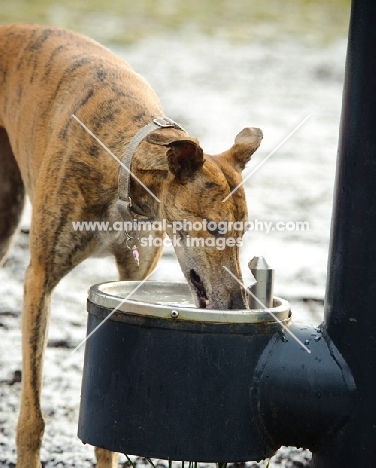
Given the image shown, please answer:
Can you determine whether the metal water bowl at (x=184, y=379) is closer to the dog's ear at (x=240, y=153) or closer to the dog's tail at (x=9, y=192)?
the dog's ear at (x=240, y=153)

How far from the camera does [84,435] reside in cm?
283

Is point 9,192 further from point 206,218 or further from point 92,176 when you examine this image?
point 206,218

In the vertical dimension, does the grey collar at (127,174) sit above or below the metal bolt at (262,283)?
above

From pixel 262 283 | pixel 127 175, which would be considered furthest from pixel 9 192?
pixel 262 283

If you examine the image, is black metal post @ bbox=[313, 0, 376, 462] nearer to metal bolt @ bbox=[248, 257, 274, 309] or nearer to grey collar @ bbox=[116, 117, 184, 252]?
metal bolt @ bbox=[248, 257, 274, 309]

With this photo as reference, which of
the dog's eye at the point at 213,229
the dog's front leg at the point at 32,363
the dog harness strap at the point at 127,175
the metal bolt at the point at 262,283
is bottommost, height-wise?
the dog's front leg at the point at 32,363

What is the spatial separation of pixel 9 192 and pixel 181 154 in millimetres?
1846

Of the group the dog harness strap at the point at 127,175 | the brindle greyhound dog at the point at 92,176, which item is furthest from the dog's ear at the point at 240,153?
the dog harness strap at the point at 127,175

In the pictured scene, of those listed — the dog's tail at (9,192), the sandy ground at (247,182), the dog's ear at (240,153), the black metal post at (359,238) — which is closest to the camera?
the black metal post at (359,238)

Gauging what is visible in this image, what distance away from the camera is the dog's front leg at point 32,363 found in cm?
359

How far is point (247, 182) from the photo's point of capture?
312 inches

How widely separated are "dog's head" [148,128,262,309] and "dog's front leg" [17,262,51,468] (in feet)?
2.12

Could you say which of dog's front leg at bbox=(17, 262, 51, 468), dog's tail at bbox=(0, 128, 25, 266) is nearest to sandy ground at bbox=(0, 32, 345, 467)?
dog's front leg at bbox=(17, 262, 51, 468)

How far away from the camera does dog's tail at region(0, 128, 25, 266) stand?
482 centimetres
